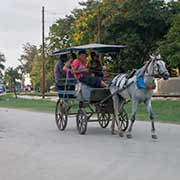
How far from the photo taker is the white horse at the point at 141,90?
14625 millimetres

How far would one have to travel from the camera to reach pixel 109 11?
51.0 metres

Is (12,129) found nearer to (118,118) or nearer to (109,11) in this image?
(118,118)

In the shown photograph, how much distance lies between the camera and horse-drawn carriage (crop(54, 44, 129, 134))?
53.7 ft

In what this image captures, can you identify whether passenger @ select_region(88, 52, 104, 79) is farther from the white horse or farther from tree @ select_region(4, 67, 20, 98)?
tree @ select_region(4, 67, 20, 98)

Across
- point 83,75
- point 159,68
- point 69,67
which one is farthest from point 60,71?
point 159,68

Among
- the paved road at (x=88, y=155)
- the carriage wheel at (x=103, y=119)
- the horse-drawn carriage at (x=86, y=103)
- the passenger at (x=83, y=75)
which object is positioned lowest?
the paved road at (x=88, y=155)

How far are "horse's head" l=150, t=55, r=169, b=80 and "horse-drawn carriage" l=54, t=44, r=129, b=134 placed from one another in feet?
6.68

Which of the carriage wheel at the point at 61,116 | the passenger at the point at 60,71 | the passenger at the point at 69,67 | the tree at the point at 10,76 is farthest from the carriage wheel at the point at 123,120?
the tree at the point at 10,76

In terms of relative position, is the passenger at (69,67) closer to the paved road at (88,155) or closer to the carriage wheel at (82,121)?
the carriage wheel at (82,121)

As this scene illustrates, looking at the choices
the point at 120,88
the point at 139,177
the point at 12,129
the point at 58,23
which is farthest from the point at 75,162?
the point at 58,23

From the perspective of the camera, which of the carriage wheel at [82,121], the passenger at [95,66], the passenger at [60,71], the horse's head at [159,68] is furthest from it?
the passenger at [60,71]

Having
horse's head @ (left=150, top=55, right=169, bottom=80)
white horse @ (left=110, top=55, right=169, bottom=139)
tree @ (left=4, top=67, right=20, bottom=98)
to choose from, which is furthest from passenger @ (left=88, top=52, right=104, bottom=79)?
tree @ (left=4, top=67, right=20, bottom=98)

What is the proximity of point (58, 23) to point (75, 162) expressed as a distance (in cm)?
6992

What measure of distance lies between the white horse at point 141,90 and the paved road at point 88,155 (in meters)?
0.78
